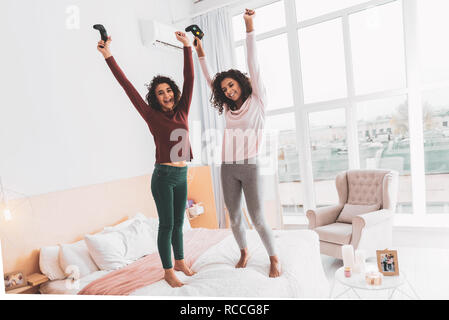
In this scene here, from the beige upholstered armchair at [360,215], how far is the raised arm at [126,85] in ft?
5.81

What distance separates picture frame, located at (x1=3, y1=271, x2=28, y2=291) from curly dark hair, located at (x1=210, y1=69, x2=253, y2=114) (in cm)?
108

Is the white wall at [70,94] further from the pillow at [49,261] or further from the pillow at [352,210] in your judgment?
the pillow at [352,210]

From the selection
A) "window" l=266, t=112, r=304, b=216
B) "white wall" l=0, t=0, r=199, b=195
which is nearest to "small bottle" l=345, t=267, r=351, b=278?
"window" l=266, t=112, r=304, b=216

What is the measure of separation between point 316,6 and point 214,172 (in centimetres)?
90

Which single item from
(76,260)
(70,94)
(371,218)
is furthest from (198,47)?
(371,218)

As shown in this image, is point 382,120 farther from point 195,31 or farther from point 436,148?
point 195,31

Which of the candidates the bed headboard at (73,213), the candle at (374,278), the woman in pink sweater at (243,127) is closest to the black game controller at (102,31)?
the woman in pink sweater at (243,127)

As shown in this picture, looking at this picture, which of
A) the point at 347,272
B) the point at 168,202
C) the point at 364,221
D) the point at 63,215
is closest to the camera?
the point at 168,202

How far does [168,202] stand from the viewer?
1029 mm

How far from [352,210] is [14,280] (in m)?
2.88

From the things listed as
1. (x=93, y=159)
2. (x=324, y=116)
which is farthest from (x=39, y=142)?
(x=324, y=116)

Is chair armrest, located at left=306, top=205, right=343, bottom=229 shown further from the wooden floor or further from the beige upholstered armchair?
the wooden floor

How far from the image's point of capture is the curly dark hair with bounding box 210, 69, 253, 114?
106cm

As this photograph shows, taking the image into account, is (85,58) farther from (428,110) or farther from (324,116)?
(428,110)
